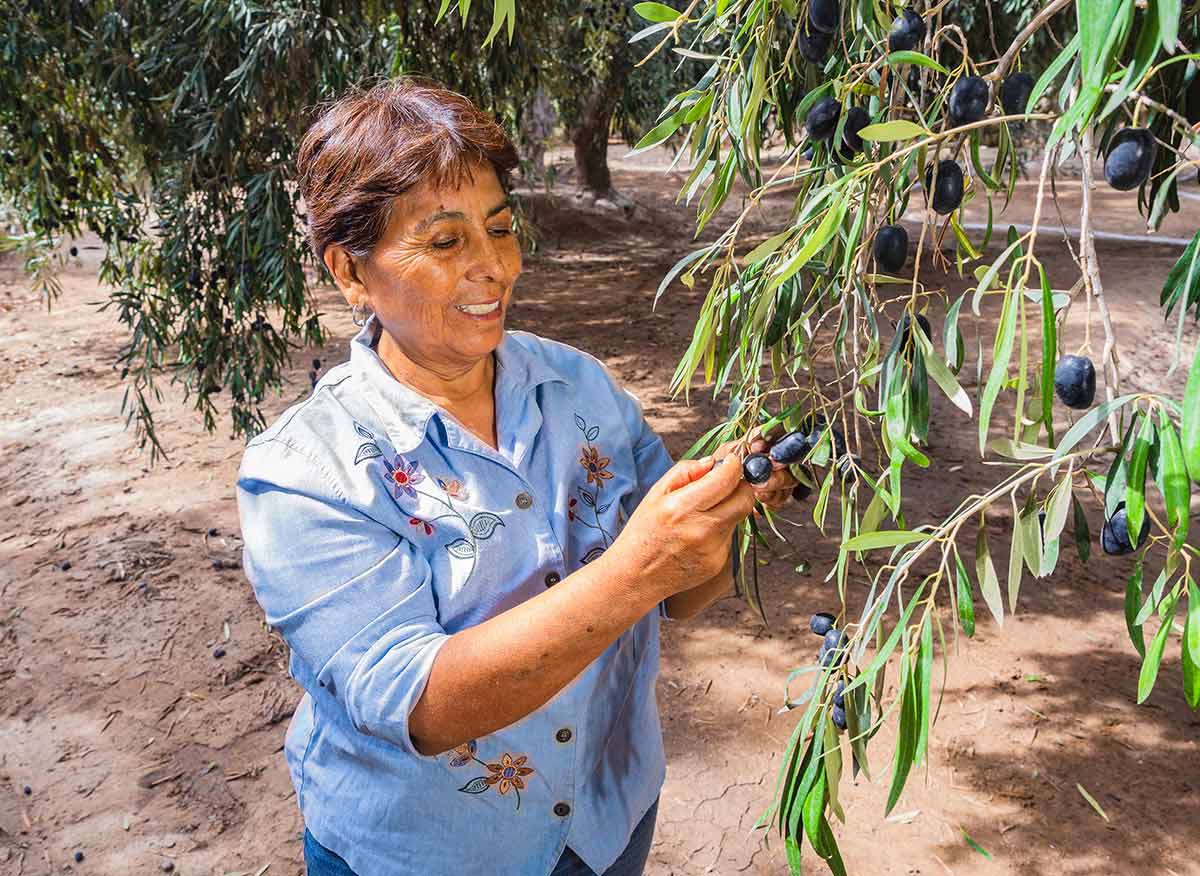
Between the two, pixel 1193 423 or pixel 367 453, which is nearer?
pixel 1193 423

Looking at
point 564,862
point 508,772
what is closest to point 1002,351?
point 508,772

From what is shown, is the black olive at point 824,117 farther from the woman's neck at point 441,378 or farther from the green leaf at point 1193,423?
the green leaf at point 1193,423

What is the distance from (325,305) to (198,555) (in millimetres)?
5405

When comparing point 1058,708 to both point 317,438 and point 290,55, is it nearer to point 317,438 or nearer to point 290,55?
point 317,438

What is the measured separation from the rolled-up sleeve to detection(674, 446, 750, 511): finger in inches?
13.6

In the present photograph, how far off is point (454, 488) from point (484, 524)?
7 centimetres

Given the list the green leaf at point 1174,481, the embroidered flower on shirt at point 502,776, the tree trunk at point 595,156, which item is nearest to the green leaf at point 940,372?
the green leaf at point 1174,481

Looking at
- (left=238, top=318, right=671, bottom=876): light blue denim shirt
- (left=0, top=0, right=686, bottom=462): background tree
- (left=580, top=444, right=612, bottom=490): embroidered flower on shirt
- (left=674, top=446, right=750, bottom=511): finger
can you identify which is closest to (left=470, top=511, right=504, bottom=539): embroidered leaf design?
(left=238, top=318, right=671, bottom=876): light blue denim shirt

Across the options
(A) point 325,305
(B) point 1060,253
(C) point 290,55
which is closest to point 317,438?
(C) point 290,55

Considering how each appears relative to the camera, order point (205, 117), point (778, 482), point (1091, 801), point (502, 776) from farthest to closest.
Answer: point (205, 117), point (1091, 801), point (502, 776), point (778, 482)

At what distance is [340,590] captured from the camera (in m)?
1.35

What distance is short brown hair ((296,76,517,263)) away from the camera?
147cm

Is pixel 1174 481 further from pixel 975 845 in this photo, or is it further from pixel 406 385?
pixel 975 845

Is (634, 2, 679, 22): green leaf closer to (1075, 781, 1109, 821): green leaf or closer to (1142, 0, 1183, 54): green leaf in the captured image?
(1142, 0, 1183, 54): green leaf
